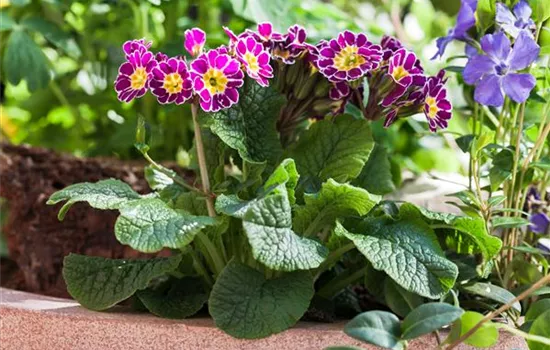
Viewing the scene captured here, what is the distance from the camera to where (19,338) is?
995mm

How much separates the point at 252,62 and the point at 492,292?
0.40 metres

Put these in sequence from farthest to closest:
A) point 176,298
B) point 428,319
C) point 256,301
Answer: point 176,298
point 256,301
point 428,319

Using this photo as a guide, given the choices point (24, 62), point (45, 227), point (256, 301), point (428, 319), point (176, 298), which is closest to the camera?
point (428, 319)

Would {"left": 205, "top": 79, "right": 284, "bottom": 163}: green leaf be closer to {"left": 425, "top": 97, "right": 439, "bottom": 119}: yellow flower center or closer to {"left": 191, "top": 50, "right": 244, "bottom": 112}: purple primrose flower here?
{"left": 191, "top": 50, "right": 244, "bottom": 112}: purple primrose flower

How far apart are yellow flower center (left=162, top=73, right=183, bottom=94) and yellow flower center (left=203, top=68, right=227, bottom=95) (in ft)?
0.10

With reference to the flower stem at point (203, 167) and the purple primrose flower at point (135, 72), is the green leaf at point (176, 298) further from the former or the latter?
the purple primrose flower at point (135, 72)

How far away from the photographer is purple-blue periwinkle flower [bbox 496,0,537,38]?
1010mm

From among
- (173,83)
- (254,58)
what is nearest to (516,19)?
(254,58)

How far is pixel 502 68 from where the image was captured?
1012mm

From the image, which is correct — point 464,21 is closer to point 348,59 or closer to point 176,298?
point 348,59

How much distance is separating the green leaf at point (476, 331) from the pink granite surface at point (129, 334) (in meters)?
0.08

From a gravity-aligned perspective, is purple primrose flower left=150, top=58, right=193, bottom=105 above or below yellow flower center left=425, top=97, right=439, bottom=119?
below

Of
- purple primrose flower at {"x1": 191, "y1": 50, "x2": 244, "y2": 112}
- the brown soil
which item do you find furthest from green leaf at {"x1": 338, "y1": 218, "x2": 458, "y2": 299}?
the brown soil

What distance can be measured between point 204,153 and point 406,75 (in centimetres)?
29
